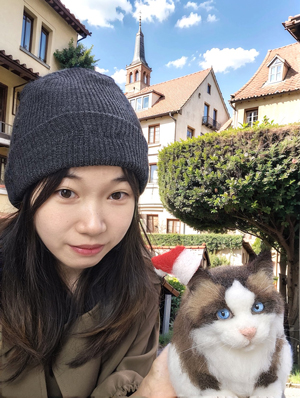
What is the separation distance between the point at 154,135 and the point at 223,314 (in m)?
12.8

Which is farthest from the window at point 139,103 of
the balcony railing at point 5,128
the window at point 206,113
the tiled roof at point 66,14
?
the tiled roof at point 66,14

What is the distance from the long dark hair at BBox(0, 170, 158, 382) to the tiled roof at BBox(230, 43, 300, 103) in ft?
30.6

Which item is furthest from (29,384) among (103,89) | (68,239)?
(103,89)

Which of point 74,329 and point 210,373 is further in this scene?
point 74,329

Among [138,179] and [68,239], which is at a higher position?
[138,179]

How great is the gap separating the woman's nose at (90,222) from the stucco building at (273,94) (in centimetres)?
880

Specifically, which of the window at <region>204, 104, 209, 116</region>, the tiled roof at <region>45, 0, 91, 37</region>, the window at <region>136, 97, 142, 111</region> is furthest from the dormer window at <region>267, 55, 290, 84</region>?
the tiled roof at <region>45, 0, 91, 37</region>

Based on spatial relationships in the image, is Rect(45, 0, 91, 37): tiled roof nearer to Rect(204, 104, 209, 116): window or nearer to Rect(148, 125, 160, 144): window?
Rect(148, 125, 160, 144): window

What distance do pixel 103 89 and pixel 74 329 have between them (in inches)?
30.0

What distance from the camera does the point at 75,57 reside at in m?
3.96

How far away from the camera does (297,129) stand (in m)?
3.77

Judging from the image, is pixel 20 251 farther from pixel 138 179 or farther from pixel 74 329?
pixel 138 179

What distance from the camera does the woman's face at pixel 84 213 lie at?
733 millimetres

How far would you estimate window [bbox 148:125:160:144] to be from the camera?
12.8 metres
